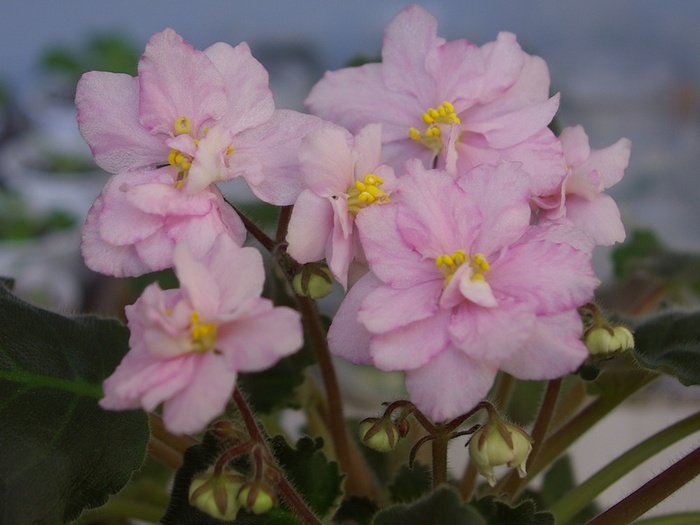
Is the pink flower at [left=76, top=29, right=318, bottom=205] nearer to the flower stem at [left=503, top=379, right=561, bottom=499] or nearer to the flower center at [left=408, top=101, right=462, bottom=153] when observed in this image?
the flower center at [left=408, top=101, right=462, bottom=153]

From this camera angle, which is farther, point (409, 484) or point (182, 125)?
point (409, 484)

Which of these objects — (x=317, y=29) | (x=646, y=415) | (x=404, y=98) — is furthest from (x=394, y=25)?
(x=317, y=29)

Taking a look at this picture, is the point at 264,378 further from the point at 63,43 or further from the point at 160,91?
the point at 63,43

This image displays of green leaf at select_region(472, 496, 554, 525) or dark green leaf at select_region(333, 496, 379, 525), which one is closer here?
green leaf at select_region(472, 496, 554, 525)

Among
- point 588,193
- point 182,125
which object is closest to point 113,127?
point 182,125

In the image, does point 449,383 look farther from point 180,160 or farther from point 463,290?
point 180,160

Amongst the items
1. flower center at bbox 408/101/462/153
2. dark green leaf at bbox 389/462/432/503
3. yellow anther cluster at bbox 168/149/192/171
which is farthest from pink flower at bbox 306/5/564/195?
dark green leaf at bbox 389/462/432/503

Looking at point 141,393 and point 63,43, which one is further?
point 63,43
